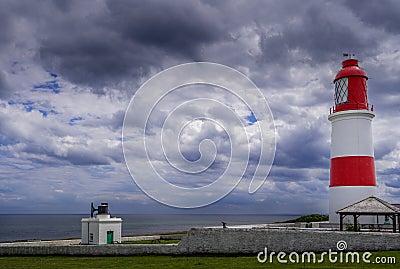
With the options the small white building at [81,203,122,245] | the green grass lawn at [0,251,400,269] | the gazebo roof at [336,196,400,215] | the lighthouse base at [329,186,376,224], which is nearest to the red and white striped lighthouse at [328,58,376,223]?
the lighthouse base at [329,186,376,224]

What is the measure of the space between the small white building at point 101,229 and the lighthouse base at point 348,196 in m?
13.6

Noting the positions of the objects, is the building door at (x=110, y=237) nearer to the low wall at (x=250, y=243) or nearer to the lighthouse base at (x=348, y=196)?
the low wall at (x=250, y=243)

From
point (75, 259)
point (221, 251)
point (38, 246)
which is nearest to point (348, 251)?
point (221, 251)

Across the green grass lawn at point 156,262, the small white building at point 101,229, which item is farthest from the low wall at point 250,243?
the small white building at point 101,229

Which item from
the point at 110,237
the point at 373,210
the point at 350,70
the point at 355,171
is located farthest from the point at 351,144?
the point at 110,237

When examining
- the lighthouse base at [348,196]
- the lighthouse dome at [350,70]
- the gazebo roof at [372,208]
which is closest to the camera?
the gazebo roof at [372,208]

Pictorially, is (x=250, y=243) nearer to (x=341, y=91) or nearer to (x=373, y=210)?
(x=373, y=210)

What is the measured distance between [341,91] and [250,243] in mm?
11616

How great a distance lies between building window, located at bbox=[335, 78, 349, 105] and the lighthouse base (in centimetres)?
524

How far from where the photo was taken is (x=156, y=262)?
→ 752 inches

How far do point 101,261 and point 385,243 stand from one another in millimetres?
12467

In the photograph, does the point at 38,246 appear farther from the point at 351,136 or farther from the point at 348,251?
the point at 351,136

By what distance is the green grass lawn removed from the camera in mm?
16328

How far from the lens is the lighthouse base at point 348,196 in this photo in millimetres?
25594
